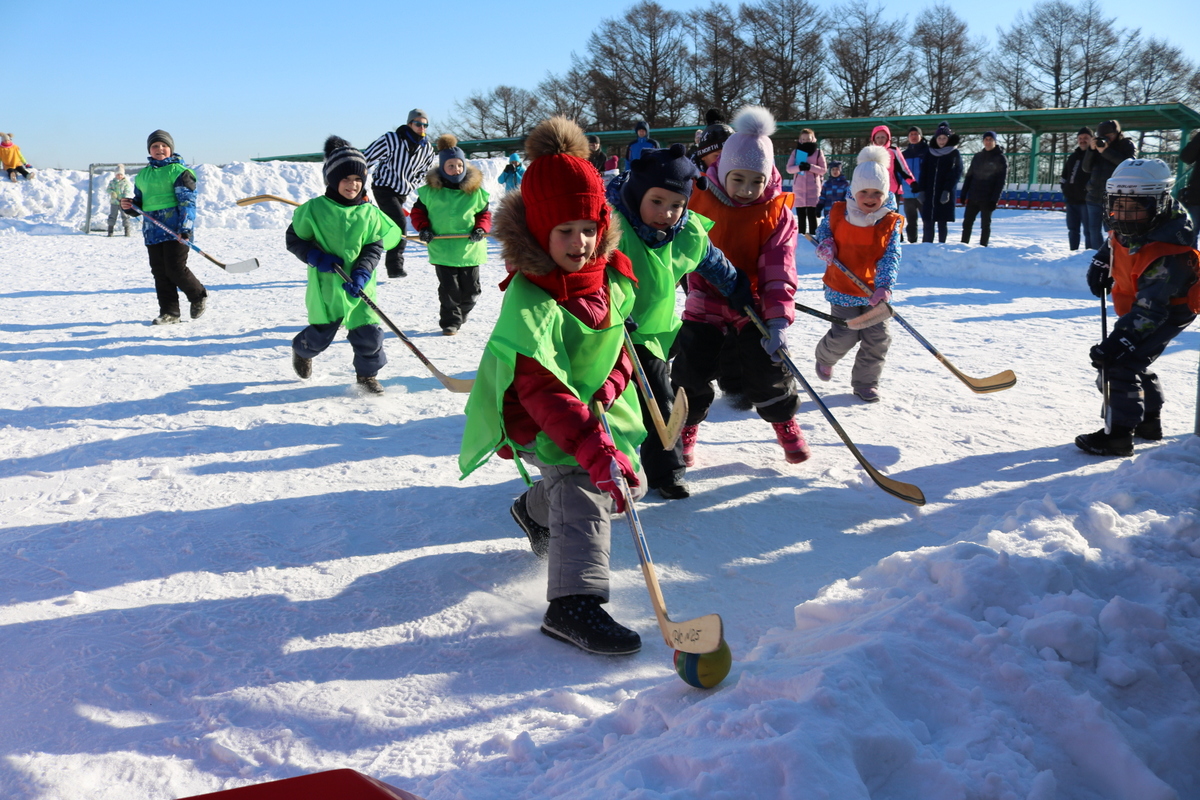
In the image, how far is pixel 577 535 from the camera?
96.3 inches

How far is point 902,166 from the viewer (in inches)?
392

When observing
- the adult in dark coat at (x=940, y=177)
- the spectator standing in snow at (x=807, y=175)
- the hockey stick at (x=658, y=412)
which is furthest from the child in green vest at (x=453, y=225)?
the adult in dark coat at (x=940, y=177)

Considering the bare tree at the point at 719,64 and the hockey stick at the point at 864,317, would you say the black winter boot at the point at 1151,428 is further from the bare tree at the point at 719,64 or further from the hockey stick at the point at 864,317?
the bare tree at the point at 719,64

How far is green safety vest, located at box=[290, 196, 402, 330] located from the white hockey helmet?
362cm

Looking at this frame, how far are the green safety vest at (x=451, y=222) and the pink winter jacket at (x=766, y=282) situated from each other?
3.23 m

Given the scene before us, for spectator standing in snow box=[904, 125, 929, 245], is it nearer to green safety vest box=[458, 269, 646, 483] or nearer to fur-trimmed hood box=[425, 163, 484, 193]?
fur-trimmed hood box=[425, 163, 484, 193]

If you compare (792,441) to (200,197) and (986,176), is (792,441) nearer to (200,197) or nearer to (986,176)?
(986,176)

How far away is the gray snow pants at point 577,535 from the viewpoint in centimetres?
243

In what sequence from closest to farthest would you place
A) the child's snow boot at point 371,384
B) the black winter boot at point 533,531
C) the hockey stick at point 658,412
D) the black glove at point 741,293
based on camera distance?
the hockey stick at point 658,412 → the black winter boot at point 533,531 → the black glove at point 741,293 → the child's snow boot at point 371,384

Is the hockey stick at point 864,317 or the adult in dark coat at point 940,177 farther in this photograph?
the adult in dark coat at point 940,177

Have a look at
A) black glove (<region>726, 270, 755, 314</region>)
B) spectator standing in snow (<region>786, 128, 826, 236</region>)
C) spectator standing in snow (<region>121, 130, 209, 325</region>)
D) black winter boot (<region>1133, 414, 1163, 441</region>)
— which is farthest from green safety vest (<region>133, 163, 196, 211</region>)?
spectator standing in snow (<region>786, 128, 826, 236</region>)

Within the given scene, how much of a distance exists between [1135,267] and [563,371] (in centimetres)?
296

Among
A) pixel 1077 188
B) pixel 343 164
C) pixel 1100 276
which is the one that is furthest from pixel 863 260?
pixel 1077 188

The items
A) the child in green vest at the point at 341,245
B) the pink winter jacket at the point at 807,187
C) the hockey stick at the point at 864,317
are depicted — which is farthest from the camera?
the pink winter jacket at the point at 807,187
